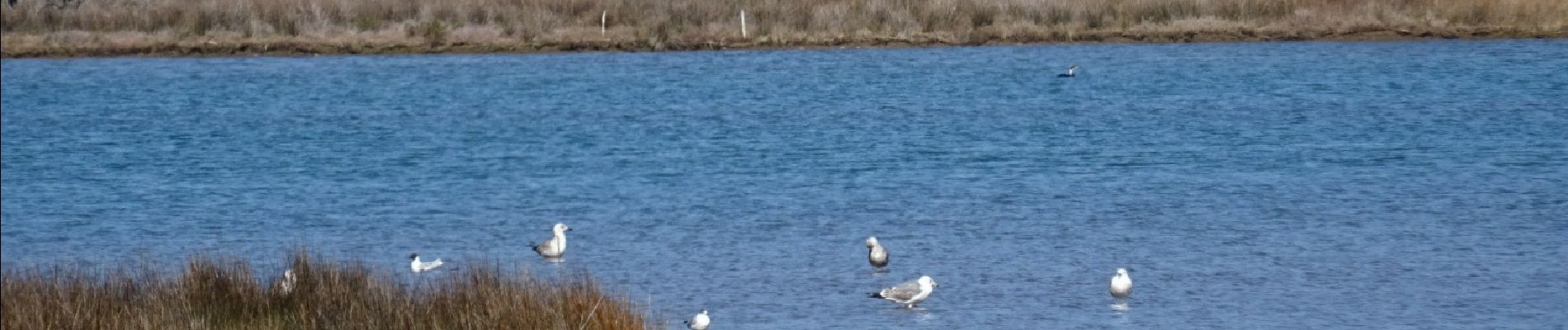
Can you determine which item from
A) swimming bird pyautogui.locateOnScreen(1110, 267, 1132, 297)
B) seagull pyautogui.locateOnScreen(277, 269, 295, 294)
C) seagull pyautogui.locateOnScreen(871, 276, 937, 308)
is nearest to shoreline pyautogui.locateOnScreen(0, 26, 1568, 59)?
swimming bird pyautogui.locateOnScreen(1110, 267, 1132, 297)

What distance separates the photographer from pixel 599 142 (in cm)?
2911

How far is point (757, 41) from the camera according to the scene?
47.8 metres

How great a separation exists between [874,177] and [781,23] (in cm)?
2631

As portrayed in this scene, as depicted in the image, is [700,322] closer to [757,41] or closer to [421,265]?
[421,265]

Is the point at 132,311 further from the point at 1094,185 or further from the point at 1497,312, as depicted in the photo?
the point at 1094,185

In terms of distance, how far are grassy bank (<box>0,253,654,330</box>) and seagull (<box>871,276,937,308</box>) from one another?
2.22m

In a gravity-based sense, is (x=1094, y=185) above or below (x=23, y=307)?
below

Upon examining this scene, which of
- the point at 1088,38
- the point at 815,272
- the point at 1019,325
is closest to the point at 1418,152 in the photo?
the point at 815,272

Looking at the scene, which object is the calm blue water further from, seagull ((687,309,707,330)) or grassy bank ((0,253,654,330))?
grassy bank ((0,253,654,330))

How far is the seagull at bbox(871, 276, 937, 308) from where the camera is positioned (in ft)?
44.3

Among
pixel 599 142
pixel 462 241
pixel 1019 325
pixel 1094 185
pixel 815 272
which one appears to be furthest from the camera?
pixel 599 142

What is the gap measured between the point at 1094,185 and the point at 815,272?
24.5ft

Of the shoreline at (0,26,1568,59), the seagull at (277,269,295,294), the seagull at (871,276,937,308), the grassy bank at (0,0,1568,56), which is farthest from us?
the grassy bank at (0,0,1568,56)

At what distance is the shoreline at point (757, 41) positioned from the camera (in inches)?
1832
